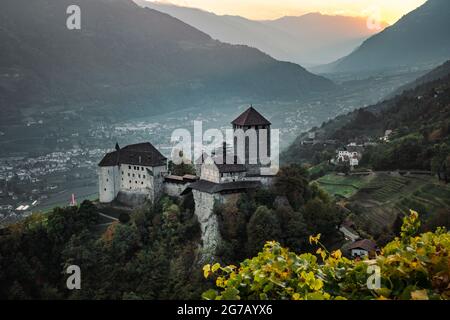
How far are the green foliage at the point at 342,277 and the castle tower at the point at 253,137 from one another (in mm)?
25241

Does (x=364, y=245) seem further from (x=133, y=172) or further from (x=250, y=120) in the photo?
(x=133, y=172)

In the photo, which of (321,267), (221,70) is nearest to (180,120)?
(221,70)

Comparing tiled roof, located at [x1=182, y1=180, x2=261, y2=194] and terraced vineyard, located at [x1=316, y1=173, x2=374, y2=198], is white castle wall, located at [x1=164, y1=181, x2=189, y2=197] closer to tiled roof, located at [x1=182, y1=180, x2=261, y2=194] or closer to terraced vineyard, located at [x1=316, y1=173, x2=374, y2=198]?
tiled roof, located at [x1=182, y1=180, x2=261, y2=194]

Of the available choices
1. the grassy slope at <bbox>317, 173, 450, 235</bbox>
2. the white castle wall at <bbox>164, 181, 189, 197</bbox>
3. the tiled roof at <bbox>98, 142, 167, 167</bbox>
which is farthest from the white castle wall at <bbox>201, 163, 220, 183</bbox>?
the grassy slope at <bbox>317, 173, 450, 235</bbox>

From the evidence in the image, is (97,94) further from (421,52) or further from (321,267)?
(321,267)

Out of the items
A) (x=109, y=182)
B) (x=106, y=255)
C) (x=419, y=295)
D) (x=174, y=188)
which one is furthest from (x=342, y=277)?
(x=109, y=182)

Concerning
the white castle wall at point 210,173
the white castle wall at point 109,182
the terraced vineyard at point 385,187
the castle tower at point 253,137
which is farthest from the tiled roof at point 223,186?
the terraced vineyard at point 385,187

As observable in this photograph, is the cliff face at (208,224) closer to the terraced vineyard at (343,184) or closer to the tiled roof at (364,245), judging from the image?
the tiled roof at (364,245)

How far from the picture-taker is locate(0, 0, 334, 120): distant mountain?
5364 inches

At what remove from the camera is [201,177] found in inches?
1256

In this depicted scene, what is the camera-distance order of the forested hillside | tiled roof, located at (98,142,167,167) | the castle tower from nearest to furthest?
the forested hillside → the castle tower → tiled roof, located at (98,142,167,167)

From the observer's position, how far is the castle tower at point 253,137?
3142 centimetres

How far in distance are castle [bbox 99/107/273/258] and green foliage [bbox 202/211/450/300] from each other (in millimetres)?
23412

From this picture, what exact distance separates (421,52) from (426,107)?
13595 cm
